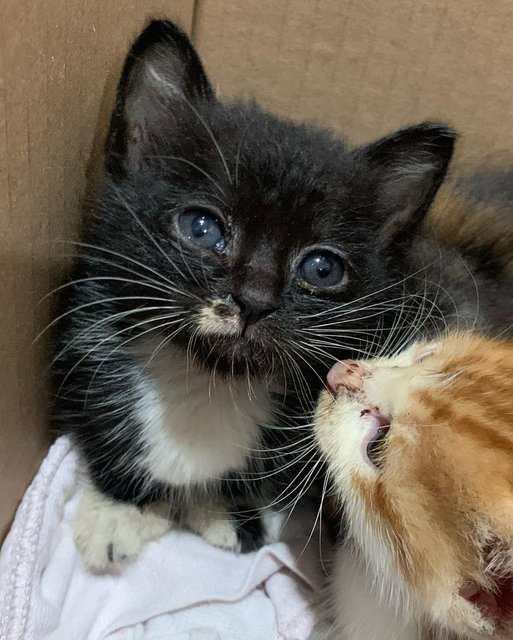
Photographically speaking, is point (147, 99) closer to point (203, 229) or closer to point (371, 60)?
point (203, 229)

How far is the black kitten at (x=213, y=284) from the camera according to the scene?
83 cm

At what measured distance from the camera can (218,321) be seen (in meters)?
0.78

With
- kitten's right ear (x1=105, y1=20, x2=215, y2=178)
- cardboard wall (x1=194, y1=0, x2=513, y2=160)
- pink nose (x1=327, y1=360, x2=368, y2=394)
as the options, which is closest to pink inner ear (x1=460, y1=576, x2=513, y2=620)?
pink nose (x1=327, y1=360, x2=368, y2=394)

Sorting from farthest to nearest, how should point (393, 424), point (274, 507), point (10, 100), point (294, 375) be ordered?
point (274, 507)
point (294, 375)
point (393, 424)
point (10, 100)

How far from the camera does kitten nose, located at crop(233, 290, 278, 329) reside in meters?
0.78

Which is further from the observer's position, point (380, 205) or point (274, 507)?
point (274, 507)

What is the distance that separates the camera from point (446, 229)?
1188 millimetres

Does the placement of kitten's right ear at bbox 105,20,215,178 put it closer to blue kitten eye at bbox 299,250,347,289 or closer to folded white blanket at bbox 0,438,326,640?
blue kitten eye at bbox 299,250,347,289

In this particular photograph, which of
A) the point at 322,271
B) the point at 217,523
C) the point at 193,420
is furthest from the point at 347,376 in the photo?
the point at 217,523

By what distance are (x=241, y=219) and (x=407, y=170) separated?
0.27 m

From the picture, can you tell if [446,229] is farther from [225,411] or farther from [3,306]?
[3,306]

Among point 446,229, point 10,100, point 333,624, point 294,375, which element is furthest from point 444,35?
point 333,624

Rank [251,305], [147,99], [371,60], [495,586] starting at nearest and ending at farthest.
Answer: [495,586]
[251,305]
[147,99]
[371,60]

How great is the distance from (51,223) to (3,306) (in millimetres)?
133
